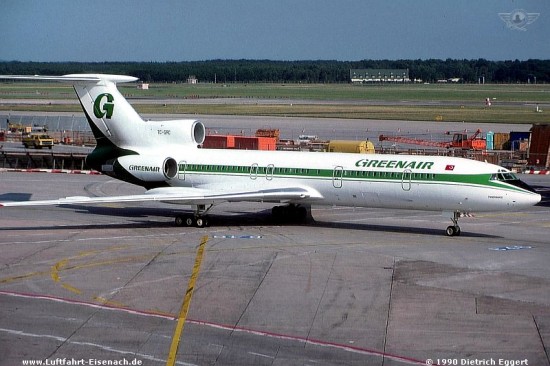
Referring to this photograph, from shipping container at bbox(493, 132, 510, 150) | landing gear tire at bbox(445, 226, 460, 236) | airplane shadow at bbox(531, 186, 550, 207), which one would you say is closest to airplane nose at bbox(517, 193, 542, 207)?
landing gear tire at bbox(445, 226, 460, 236)

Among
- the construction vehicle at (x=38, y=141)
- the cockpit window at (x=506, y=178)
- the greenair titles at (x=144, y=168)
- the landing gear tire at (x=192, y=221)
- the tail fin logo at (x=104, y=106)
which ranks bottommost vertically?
the construction vehicle at (x=38, y=141)

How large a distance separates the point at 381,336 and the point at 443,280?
6088mm

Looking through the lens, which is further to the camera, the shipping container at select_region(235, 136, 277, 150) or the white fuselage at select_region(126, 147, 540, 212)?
the shipping container at select_region(235, 136, 277, 150)

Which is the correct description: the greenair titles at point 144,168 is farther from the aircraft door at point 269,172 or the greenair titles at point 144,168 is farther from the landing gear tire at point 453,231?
the landing gear tire at point 453,231

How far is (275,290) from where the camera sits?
23156 millimetres

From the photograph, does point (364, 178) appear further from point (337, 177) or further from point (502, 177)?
point (502, 177)

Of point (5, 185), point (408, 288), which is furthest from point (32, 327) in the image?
point (5, 185)

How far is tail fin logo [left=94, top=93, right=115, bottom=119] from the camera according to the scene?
119 feet

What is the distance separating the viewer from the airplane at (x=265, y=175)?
103 feet

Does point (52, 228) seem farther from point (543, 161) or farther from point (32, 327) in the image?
point (543, 161)

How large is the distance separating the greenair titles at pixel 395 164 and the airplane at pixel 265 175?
0.04 m

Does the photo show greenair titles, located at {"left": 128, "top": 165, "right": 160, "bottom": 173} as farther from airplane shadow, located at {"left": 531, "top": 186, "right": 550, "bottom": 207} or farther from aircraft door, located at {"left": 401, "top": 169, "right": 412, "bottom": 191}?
airplane shadow, located at {"left": 531, "top": 186, "right": 550, "bottom": 207}

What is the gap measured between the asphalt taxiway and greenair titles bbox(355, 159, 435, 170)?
8.04 feet

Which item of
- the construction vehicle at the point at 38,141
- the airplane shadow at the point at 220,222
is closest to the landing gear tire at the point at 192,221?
→ the airplane shadow at the point at 220,222
